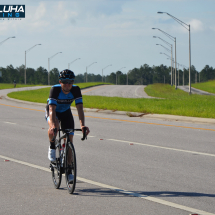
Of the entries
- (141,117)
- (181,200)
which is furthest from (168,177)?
(141,117)

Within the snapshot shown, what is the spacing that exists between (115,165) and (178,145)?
3.11 m

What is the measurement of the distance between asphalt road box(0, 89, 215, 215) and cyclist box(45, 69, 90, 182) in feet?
2.05

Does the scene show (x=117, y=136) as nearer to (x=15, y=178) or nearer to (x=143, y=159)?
(x=143, y=159)

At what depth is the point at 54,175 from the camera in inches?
251

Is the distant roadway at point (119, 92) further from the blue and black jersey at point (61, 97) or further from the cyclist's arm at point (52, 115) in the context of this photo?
the cyclist's arm at point (52, 115)

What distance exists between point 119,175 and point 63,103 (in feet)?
6.20

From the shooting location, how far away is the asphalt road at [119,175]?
208 inches

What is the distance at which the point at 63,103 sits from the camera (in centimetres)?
609

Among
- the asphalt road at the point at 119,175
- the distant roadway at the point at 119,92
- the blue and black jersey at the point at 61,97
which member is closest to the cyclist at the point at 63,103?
the blue and black jersey at the point at 61,97

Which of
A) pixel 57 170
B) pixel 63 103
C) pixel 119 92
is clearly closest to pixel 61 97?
pixel 63 103

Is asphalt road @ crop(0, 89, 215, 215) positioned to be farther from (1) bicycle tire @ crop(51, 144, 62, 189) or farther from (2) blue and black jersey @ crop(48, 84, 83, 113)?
(2) blue and black jersey @ crop(48, 84, 83, 113)

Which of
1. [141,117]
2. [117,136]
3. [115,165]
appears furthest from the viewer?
[141,117]

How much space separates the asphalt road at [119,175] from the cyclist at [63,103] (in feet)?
2.05

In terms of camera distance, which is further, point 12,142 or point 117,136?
point 117,136
